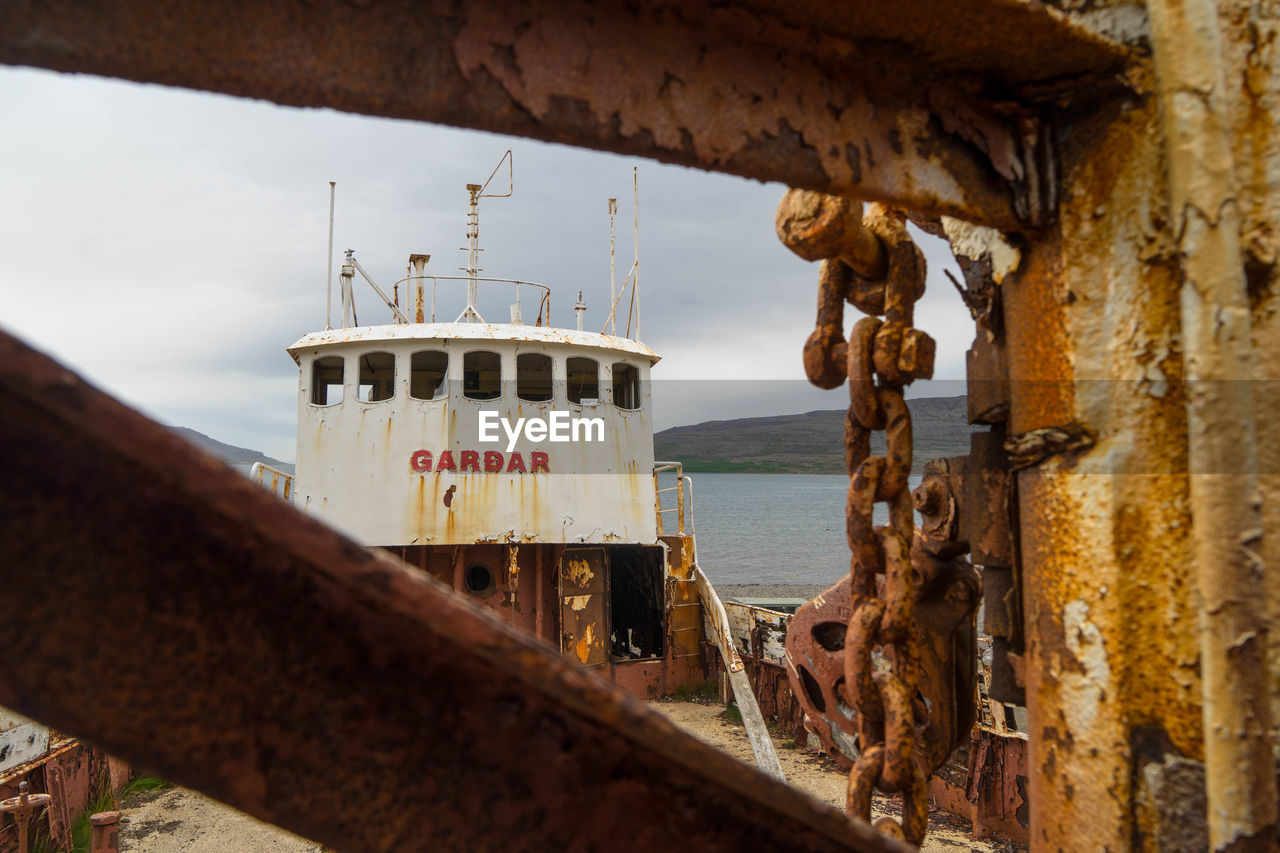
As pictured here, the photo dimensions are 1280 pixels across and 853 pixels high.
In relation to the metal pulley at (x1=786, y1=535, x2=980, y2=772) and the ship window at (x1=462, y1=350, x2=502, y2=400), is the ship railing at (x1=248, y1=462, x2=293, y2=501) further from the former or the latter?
the metal pulley at (x1=786, y1=535, x2=980, y2=772)

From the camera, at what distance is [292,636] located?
0.71 m

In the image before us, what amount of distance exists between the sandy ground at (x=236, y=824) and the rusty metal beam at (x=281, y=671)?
6138 millimetres

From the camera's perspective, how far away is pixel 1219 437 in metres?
1.10

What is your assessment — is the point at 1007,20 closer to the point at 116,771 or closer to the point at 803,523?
the point at 116,771

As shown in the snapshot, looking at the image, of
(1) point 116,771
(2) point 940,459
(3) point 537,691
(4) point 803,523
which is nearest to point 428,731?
(3) point 537,691

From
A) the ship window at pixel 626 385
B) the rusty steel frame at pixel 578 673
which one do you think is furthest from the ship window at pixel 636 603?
the rusty steel frame at pixel 578 673

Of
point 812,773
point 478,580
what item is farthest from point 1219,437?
point 478,580

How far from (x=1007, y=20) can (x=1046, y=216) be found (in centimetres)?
36

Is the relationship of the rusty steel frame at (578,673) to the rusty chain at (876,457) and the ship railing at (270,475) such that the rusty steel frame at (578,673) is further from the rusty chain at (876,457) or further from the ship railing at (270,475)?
the ship railing at (270,475)

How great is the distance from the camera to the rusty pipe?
1052mm

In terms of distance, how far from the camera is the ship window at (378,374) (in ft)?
32.7

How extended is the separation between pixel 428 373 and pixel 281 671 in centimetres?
1186

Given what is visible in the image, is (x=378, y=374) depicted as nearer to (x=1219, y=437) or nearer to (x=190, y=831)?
(x=190, y=831)

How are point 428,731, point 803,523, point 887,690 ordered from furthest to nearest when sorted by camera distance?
point 803,523 → point 887,690 → point 428,731
